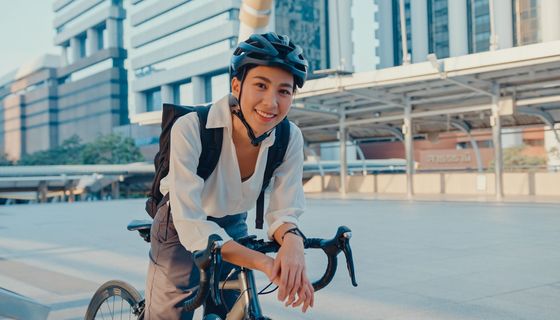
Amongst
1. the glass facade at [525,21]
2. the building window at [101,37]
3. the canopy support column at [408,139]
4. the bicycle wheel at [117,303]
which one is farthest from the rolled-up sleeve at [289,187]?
the building window at [101,37]

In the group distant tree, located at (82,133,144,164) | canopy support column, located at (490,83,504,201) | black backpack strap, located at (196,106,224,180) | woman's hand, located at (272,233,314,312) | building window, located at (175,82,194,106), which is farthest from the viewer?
building window, located at (175,82,194,106)

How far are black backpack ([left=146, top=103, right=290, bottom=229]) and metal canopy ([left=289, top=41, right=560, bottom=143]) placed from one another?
15956 millimetres

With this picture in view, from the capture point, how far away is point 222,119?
2121mm

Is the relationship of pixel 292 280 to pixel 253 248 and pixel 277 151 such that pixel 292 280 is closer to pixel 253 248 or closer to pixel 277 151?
pixel 253 248

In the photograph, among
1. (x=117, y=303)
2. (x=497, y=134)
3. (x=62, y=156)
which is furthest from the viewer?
(x=62, y=156)

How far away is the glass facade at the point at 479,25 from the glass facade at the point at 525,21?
5769mm

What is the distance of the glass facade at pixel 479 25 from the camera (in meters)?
62.0

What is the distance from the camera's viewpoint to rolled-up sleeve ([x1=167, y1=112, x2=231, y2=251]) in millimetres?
2021

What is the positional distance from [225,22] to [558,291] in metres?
63.3

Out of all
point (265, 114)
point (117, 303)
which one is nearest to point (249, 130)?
point (265, 114)

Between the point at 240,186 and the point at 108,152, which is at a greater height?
the point at 108,152

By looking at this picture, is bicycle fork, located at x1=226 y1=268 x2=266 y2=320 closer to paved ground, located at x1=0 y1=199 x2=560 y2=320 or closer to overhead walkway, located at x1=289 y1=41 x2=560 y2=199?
paved ground, located at x1=0 y1=199 x2=560 y2=320

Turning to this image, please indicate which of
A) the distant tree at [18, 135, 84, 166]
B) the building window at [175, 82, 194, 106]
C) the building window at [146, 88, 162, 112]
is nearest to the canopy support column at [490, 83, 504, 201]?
the distant tree at [18, 135, 84, 166]

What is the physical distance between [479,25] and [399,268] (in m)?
61.5
